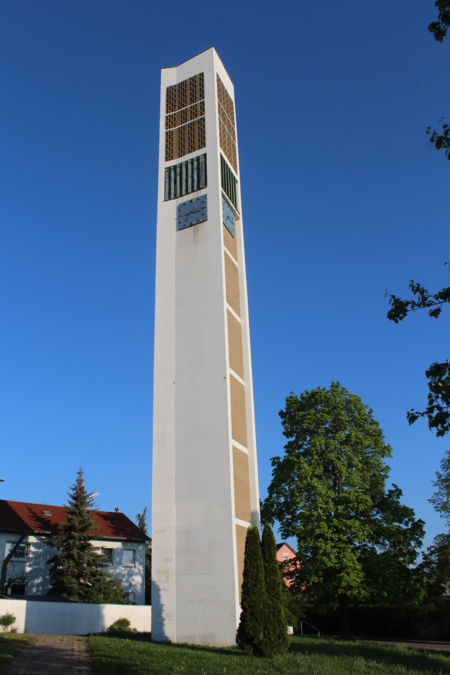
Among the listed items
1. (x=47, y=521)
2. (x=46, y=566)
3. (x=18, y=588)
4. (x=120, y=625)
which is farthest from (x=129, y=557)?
(x=120, y=625)

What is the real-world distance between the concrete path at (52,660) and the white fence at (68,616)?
5756mm

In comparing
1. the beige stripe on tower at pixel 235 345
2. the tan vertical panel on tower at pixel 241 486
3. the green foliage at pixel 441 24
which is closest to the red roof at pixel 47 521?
the tan vertical panel on tower at pixel 241 486

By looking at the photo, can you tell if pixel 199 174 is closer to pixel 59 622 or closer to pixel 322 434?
pixel 322 434

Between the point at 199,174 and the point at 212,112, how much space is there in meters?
3.87

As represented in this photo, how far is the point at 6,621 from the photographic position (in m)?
21.5

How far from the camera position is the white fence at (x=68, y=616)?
2262 centimetres

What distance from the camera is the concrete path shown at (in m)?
11.1

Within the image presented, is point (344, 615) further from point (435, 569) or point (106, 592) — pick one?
point (106, 592)

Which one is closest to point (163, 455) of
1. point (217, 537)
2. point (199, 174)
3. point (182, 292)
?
point (217, 537)

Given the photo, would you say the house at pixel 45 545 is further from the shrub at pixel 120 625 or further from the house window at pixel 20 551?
the shrub at pixel 120 625

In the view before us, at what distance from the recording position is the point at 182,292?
1009 inches

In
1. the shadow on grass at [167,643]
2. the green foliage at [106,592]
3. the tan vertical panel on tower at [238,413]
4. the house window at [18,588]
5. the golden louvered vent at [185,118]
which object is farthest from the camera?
the house window at [18,588]

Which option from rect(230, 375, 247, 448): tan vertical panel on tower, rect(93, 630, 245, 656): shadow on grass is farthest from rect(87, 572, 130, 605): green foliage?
rect(230, 375, 247, 448): tan vertical panel on tower

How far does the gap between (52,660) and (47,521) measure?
2526cm
